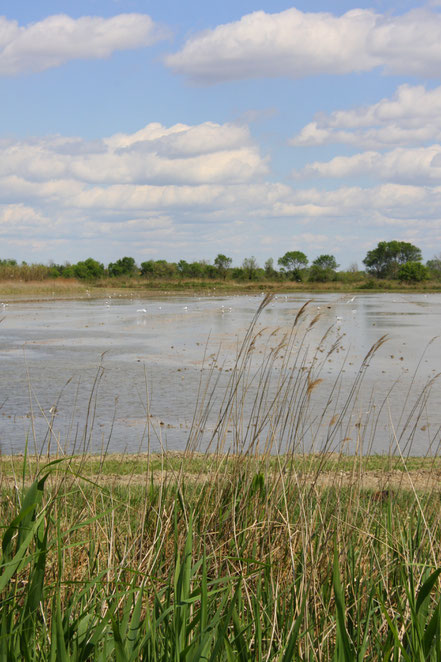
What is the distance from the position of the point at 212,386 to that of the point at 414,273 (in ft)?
277

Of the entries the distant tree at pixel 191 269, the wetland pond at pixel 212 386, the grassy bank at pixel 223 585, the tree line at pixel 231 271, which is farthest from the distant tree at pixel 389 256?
the grassy bank at pixel 223 585

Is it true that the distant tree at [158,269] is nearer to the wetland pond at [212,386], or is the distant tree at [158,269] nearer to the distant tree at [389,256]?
the distant tree at [389,256]

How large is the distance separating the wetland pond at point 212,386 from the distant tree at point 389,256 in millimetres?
72807

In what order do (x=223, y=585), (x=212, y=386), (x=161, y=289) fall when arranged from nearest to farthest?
(x=223, y=585) < (x=212, y=386) < (x=161, y=289)

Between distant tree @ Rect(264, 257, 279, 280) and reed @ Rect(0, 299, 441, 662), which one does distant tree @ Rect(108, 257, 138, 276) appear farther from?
reed @ Rect(0, 299, 441, 662)

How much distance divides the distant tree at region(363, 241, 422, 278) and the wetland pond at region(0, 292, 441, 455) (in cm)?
7281

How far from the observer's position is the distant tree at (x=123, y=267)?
302ft

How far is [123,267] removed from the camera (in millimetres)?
93312

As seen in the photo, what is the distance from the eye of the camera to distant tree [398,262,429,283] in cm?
9412

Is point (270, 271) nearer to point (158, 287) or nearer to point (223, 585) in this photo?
point (158, 287)

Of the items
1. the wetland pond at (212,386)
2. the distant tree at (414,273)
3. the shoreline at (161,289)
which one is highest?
the distant tree at (414,273)

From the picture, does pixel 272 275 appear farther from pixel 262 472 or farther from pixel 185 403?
pixel 262 472

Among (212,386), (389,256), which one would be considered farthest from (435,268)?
(212,386)

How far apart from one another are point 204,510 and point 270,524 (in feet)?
1.35
